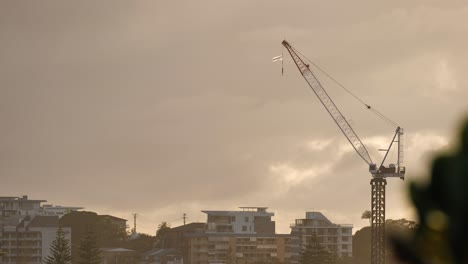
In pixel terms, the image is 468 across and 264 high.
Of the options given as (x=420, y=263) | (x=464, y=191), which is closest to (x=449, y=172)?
(x=464, y=191)

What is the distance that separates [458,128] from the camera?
25.1m

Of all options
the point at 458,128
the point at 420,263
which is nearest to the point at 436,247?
the point at 420,263

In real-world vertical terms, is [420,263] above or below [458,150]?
below

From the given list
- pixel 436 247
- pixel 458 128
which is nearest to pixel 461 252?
pixel 436 247

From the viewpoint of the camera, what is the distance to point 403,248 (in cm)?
2606

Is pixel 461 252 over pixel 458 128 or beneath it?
beneath

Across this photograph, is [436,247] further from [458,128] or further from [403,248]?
[458,128]

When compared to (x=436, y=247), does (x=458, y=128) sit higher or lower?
higher

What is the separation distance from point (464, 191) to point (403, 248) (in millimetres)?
1696

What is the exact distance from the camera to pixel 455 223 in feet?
83.7

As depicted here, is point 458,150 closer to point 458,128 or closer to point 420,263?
point 458,128

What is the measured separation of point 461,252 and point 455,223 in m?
0.64

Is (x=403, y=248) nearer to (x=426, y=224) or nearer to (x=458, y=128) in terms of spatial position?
(x=426, y=224)

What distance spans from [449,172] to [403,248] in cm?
170
